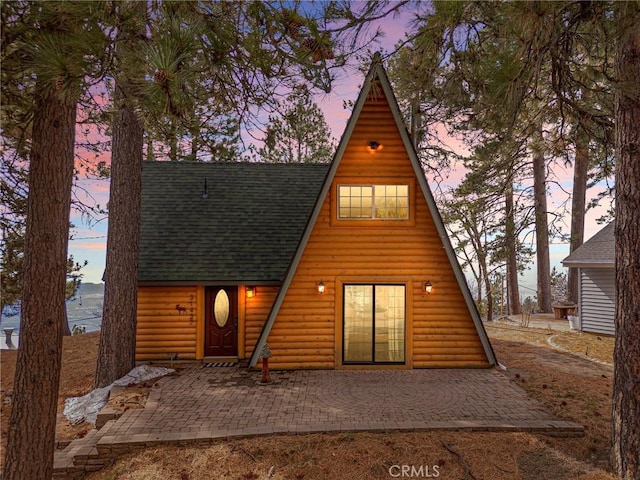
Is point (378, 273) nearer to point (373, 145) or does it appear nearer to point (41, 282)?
point (373, 145)

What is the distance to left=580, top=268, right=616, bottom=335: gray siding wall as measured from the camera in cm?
1273

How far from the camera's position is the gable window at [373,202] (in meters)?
8.65

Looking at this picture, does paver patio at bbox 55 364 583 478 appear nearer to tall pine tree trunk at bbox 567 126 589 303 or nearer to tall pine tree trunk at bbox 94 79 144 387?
tall pine tree trunk at bbox 94 79 144 387

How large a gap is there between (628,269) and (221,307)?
8.60 metres

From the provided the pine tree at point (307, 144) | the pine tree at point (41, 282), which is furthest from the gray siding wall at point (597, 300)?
the pine tree at point (41, 282)

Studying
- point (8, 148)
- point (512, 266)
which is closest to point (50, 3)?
point (8, 148)

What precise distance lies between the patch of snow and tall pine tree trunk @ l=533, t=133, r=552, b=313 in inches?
677

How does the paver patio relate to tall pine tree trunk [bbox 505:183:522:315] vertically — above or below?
below

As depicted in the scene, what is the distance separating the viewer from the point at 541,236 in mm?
17984

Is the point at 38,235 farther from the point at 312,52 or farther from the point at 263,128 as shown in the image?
the point at 312,52

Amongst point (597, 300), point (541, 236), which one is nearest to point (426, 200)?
point (597, 300)

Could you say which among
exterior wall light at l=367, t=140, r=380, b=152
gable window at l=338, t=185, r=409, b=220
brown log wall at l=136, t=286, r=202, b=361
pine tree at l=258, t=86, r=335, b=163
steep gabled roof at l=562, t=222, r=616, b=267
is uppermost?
pine tree at l=258, t=86, r=335, b=163

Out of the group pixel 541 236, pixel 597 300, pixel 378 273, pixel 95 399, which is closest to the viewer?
pixel 95 399

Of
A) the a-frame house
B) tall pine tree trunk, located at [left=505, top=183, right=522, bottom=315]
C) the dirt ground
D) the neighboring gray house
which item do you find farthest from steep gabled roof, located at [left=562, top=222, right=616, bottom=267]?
the dirt ground
